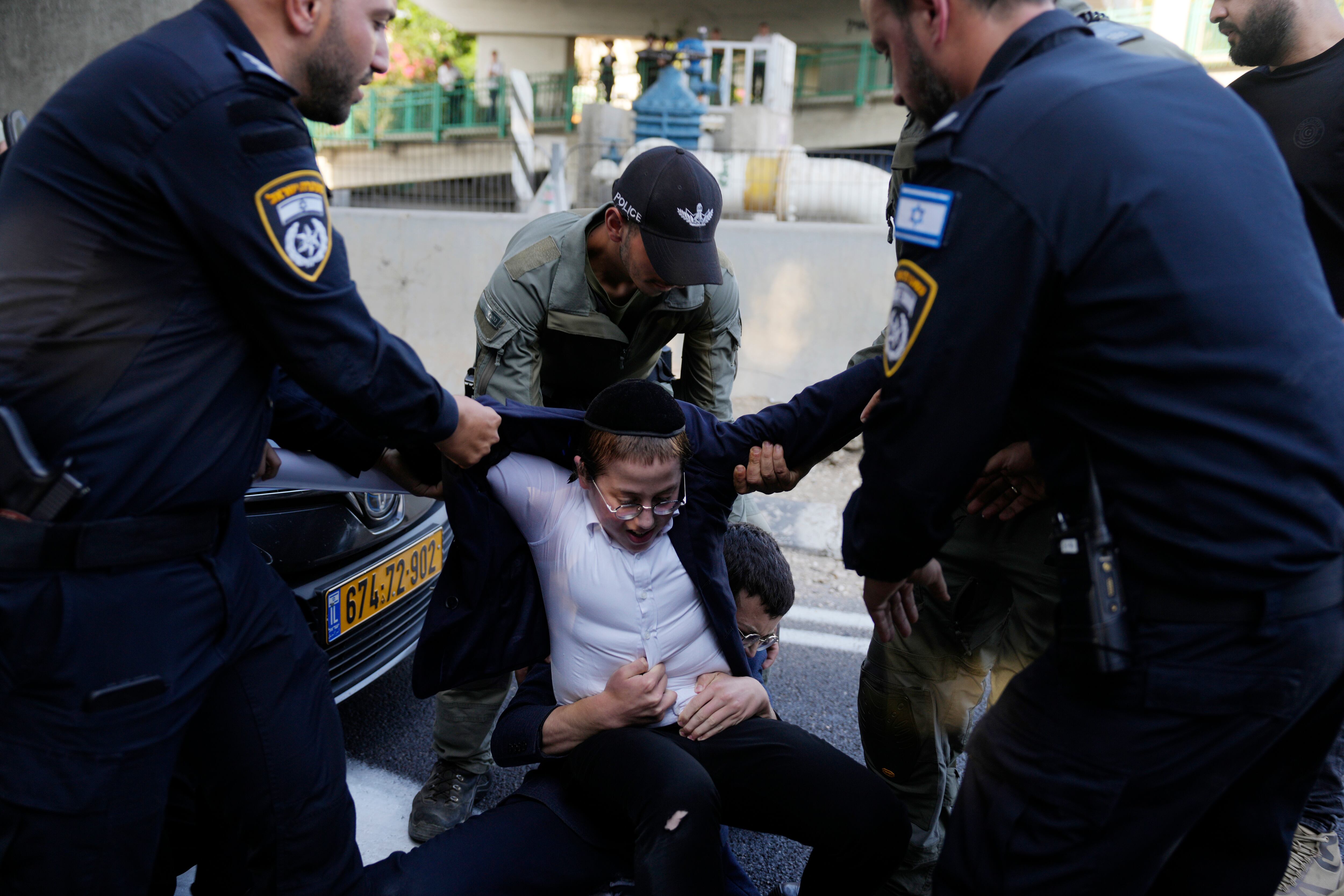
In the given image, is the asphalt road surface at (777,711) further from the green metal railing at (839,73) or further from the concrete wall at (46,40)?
the green metal railing at (839,73)

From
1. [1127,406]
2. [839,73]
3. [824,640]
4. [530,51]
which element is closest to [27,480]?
[1127,406]

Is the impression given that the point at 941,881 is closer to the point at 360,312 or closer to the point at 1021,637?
the point at 1021,637

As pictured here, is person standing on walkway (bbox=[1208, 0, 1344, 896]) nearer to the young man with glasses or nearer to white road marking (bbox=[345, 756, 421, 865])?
the young man with glasses

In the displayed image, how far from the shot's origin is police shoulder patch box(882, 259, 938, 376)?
138 centimetres

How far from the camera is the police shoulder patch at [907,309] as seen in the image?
4.53 feet

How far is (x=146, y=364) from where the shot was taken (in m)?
1.47

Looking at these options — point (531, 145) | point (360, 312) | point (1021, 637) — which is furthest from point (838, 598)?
point (531, 145)

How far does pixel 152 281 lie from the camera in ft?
4.81

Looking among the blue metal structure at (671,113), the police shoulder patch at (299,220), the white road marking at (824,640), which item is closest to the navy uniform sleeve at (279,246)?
the police shoulder patch at (299,220)

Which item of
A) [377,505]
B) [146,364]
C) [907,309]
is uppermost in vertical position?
[907,309]

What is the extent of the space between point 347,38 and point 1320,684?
1764mm

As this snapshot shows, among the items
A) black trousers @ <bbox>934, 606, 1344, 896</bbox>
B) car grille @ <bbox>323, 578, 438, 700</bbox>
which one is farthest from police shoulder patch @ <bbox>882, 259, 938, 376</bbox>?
car grille @ <bbox>323, 578, 438, 700</bbox>

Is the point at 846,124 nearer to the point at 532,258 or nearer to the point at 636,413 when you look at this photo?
the point at 532,258

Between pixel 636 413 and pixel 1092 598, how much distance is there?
1.07m
